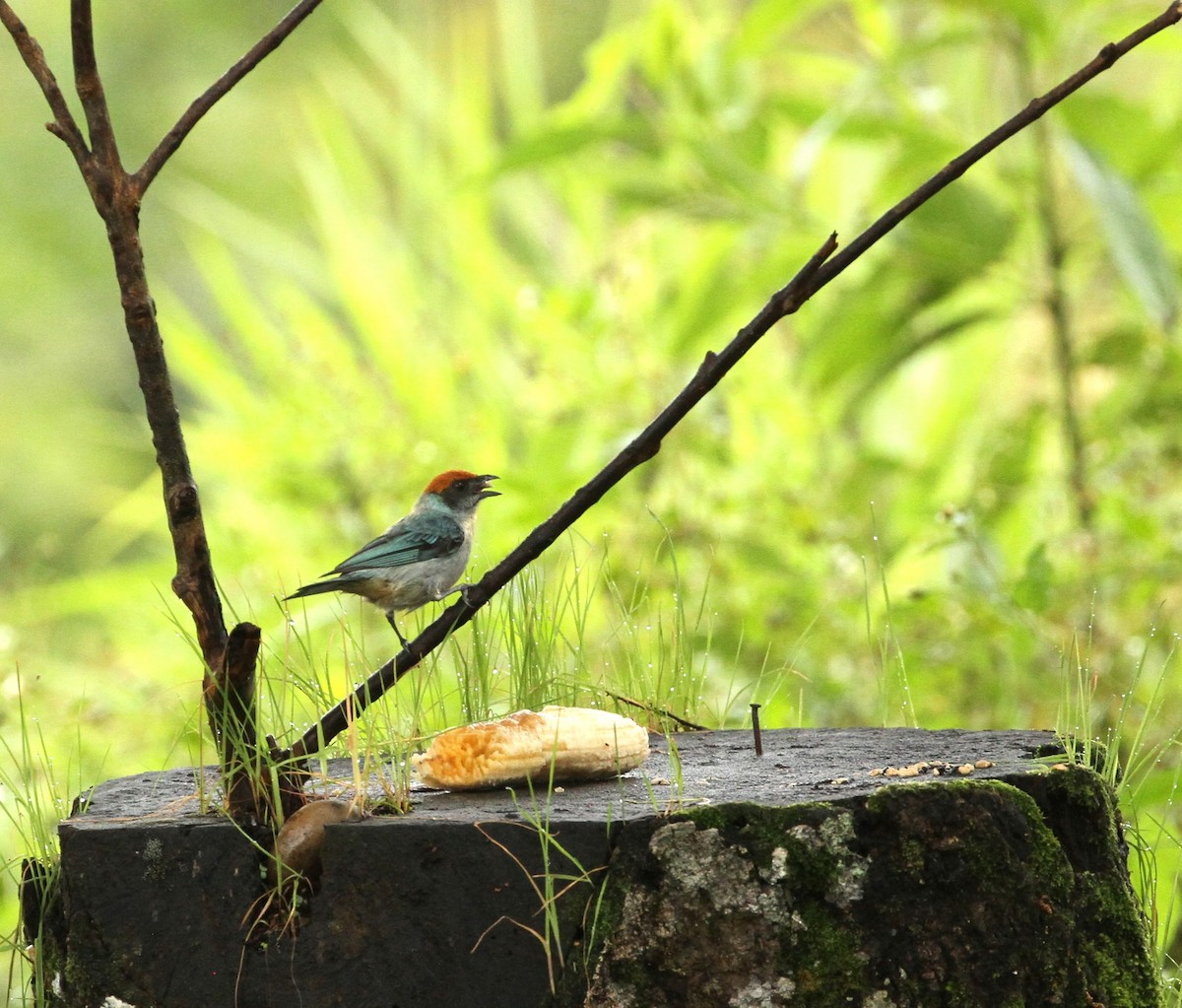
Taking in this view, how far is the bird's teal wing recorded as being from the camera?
2271 millimetres

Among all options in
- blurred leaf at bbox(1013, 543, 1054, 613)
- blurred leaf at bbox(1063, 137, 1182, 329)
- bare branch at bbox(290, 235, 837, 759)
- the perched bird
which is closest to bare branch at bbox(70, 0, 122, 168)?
bare branch at bbox(290, 235, 837, 759)

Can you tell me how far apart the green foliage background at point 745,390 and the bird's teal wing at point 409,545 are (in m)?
0.17

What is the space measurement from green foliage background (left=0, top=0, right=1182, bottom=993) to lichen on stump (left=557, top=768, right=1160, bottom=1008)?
2.43 feet

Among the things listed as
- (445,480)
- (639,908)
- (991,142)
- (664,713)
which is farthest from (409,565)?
(991,142)

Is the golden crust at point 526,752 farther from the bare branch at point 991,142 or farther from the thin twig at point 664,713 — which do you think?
the bare branch at point 991,142

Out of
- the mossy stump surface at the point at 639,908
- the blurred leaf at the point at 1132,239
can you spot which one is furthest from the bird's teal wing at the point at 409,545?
the blurred leaf at the point at 1132,239

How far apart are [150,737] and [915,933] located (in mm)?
3039

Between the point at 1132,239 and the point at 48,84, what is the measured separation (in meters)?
2.28

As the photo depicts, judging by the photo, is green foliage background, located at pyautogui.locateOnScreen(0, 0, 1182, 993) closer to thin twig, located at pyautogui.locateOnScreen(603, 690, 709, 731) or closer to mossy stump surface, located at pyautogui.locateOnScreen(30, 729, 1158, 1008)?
thin twig, located at pyautogui.locateOnScreen(603, 690, 709, 731)

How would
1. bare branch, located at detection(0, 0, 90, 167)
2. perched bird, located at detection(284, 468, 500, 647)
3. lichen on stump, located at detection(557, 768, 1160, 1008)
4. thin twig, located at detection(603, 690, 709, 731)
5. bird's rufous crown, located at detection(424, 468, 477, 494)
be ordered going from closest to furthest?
lichen on stump, located at detection(557, 768, 1160, 1008) → bare branch, located at detection(0, 0, 90, 167) → thin twig, located at detection(603, 690, 709, 731) → perched bird, located at detection(284, 468, 500, 647) → bird's rufous crown, located at detection(424, 468, 477, 494)

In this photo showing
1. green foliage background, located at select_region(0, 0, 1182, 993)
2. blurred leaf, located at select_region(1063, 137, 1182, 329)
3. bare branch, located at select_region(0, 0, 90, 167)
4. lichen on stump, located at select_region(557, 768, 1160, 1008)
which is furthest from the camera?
green foliage background, located at select_region(0, 0, 1182, 993)

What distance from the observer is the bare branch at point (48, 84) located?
1473 millimetres

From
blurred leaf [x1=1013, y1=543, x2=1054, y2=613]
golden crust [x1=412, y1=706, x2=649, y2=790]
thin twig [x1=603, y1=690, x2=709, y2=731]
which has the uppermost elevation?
blurred leaf [x1=1013, y1=543, x2=1054, y2=613]

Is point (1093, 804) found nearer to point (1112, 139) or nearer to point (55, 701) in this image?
point (1112, 139)
